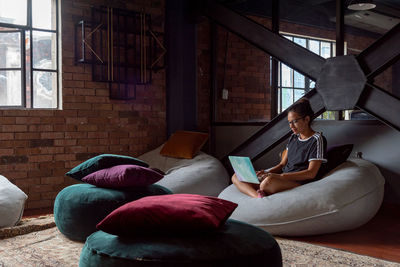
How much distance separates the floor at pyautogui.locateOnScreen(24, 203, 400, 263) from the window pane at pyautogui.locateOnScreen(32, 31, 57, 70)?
11.2ft

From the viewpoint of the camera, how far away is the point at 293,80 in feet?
22.4

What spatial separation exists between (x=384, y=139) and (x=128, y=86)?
3.05 metres

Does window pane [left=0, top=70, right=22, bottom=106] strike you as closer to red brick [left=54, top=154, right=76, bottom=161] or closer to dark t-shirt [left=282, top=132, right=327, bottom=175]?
red brick [left=54, top=154, right=76, bottom=161]

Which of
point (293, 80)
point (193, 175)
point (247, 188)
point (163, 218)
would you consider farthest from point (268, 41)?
point (163, 218)

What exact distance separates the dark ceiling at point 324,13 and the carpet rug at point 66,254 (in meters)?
3.62

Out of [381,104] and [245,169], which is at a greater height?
[381,104]

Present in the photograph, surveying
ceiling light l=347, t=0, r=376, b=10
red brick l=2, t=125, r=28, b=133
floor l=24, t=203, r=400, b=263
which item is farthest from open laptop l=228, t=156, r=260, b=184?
ceiling light l=347, t=0, r=376, b=10

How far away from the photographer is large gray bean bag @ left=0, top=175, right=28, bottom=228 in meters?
3.39

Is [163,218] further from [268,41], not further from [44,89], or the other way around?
[44,89]

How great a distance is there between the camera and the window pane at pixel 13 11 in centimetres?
465

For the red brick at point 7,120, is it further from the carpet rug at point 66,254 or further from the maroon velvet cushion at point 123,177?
the maroon velvet cushion at point 123,177

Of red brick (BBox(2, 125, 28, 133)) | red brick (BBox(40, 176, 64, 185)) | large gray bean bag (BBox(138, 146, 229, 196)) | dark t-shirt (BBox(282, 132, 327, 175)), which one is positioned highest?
red brick (BBox(2, 125, 28, 133))

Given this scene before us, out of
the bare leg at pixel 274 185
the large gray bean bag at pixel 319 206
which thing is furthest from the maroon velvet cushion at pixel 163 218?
the bare leg at pixel 274 185

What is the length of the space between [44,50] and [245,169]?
2868 mm
